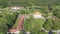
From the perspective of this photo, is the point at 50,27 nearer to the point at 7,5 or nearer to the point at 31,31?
the point at 31,31

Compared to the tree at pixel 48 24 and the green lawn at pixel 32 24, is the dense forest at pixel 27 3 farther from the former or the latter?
the green lawn at pixel 32 24

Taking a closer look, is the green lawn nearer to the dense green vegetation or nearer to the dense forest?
the dense green vegetation

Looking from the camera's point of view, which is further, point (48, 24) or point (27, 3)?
point (27, 3)

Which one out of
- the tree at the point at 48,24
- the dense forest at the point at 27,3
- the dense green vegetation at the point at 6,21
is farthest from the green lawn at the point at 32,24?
the dense forest at the point at 27,3

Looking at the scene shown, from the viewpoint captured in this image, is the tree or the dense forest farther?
the dense forest

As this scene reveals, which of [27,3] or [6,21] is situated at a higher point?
[6,21]

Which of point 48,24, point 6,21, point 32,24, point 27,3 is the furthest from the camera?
point 27,3

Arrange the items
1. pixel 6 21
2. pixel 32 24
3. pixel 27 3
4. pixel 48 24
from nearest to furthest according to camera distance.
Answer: pixel 32 24 < pixel 48 24 < pixel 6 21 < pixel 27 3

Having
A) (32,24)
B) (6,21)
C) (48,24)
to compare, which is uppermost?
(6,21)

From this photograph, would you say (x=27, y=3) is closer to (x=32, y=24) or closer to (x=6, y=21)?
(x=6, y=21)

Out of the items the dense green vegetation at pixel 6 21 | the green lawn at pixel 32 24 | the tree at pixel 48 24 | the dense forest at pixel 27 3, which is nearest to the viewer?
the dense green vegetation at pixel 6 21

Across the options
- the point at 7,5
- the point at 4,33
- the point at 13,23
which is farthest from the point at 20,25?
the point at 7,5

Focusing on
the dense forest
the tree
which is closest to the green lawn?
the tree

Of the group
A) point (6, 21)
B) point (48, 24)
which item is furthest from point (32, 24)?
point (6, 21)
